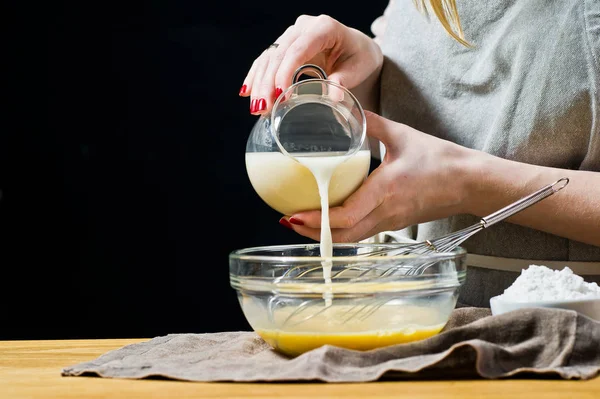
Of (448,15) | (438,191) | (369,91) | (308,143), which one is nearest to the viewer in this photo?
(308,143)

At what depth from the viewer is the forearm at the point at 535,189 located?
3.38ft

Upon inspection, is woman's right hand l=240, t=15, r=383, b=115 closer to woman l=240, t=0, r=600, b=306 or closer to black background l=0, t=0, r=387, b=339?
woman l=240, t=0, r=600, b=306

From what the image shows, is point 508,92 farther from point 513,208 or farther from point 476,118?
point 513,208

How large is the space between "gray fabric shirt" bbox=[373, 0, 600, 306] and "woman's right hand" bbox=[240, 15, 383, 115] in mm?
105

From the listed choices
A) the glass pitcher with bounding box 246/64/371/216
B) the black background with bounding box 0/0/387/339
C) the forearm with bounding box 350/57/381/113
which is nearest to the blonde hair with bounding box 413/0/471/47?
the forearm with bounding box 350/57/381/113

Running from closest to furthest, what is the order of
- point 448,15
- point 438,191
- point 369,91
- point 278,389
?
point 278,389 → point 438,191 → point 448,15 → point 369,91

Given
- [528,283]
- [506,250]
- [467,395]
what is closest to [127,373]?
[467,395]

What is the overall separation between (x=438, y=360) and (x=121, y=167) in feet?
5.50

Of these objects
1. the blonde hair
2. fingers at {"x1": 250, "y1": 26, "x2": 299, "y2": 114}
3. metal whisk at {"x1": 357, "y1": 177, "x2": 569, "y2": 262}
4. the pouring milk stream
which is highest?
the blonde hair

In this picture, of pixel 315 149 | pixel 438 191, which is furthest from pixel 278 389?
pixel 438 191

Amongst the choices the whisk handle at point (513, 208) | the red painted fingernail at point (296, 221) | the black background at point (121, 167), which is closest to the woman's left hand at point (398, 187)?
the red painted fingernail at point (296, 221)

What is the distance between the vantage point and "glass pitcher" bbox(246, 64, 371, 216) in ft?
2.96

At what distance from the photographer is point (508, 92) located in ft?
3.86

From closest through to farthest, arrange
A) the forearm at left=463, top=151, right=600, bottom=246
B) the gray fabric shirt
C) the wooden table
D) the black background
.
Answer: the wooden table → the forearm at left=463, top=151, right=600, bottom=246 → the gray fabric shirt → the black background
